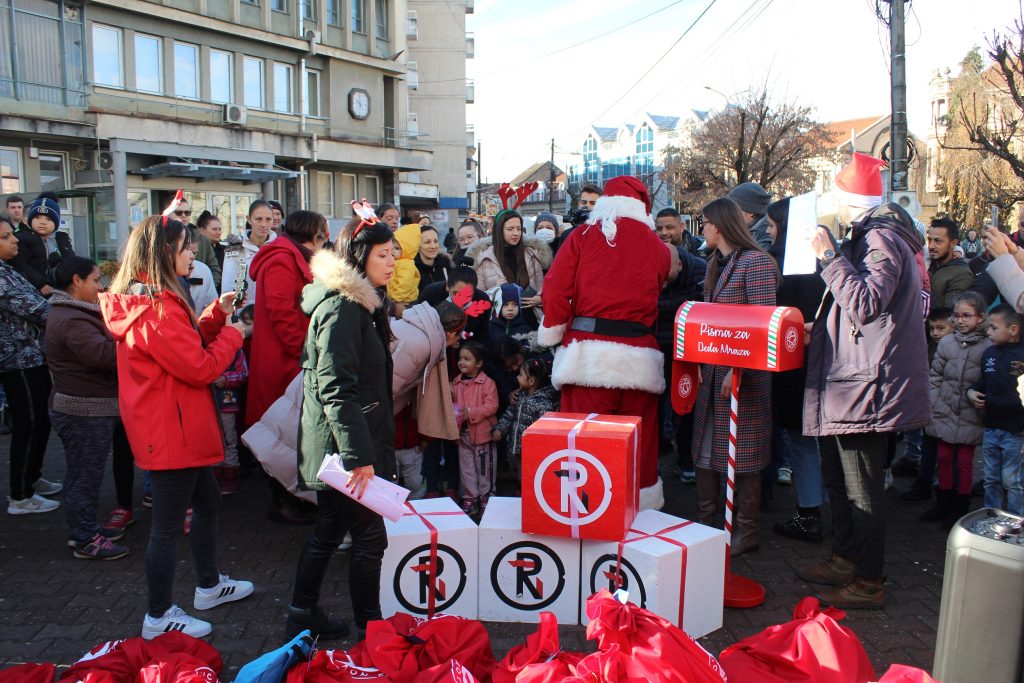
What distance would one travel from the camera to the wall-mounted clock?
31312mm

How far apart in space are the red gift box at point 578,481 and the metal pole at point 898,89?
9.06 metres

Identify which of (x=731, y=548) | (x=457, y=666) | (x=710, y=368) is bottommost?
(x=731, y=548)

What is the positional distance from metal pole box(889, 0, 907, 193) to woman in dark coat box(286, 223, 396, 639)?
382 inches

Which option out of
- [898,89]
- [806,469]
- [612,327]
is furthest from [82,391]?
[898,89]

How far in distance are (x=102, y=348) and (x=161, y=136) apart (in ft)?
69.0

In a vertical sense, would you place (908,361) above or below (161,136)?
below

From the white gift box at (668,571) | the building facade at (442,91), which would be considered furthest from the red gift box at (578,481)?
the building facade at (442,91)

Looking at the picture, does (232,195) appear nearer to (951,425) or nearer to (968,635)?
(951,425)

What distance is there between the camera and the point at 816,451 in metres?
5.12

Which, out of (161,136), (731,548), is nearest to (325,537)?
(731,548)

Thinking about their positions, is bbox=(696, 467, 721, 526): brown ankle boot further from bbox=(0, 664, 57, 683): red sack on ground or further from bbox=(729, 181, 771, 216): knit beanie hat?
bbox=(0, 664, 57, 683): red sack on ground

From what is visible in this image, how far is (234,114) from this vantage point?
25.6 meters

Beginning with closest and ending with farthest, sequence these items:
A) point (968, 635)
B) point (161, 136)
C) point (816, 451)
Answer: point (968, 635), point (816, 451), point (161, 136)

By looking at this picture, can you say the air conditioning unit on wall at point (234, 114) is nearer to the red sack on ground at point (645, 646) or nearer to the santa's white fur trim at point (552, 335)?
the santa's white fur trim at point (552, 335)
